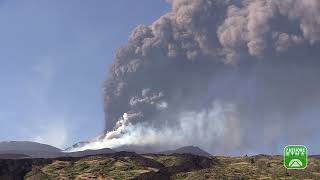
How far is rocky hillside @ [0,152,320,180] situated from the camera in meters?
103

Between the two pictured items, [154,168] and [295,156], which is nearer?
[295,156]

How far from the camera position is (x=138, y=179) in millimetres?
98312

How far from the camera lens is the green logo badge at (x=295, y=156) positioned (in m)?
27.7

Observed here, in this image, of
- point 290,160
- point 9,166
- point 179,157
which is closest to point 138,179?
point 179,157

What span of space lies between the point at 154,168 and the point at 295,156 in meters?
84.9

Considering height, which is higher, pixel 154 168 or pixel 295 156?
pixel 295 156

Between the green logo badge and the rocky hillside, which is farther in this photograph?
the rocky hillside

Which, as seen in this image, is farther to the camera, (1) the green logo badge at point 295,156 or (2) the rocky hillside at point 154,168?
(2) the rocky hillside at point 154,168

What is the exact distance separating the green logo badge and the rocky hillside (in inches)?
2823

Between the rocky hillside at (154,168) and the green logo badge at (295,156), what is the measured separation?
71714 mm

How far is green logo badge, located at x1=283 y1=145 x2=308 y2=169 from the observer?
27656 millimetres

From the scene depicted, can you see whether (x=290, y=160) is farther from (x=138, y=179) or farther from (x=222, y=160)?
(x=222, y=160)

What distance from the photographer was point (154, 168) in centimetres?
11106

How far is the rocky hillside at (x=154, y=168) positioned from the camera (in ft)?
338
